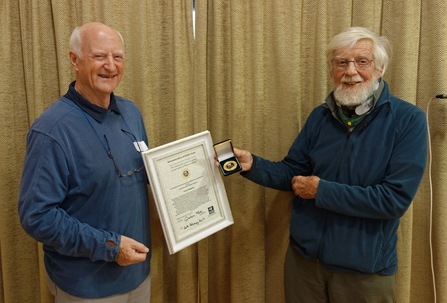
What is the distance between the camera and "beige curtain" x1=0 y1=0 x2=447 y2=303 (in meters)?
1.59

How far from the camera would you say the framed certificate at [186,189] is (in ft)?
4.18

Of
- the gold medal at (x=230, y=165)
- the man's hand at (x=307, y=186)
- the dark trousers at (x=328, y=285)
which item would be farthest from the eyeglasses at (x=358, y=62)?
the dark trousers at (x=328, y=285)

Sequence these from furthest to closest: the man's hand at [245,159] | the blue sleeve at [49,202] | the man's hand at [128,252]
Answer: the man's hand at [245,159]
the man's hand at [128,252]
the blue sleeve at [49,202]

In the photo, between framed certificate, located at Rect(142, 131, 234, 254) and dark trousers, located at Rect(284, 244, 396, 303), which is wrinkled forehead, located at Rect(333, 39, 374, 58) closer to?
framed certificate, located at Rect(142, 131, 234, 254)

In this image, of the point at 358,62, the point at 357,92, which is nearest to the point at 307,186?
the point at 357,92

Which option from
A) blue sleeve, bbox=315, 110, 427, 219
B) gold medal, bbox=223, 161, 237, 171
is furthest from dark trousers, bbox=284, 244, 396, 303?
gold medal, bbox=223, 161, 237, 171

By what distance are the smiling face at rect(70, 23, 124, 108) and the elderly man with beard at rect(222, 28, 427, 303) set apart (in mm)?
998

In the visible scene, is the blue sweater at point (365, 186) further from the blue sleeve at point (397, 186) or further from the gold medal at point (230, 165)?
the gold medal at point (230, 165)

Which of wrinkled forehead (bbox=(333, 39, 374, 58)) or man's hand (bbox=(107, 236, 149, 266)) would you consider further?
wrinkled forehead (bbox=(333, 39, 374, 58))

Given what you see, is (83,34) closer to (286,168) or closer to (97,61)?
(97,61)

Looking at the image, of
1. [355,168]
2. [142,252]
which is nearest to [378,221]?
[355,168]

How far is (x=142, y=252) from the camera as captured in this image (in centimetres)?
126

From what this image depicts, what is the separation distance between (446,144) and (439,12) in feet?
2.28

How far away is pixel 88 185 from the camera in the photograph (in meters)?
1.17
